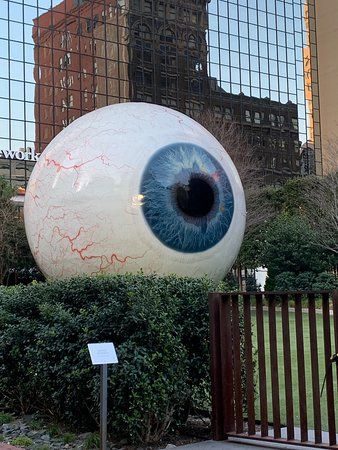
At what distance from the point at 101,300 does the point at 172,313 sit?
0.79m

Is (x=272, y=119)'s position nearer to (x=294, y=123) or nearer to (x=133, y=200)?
(x=294, y=123)

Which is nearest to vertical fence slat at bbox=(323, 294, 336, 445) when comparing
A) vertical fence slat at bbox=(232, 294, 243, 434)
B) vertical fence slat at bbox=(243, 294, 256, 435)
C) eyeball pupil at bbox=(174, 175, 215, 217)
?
vertical fence slat at bbox=(243, 294, 256, 435)

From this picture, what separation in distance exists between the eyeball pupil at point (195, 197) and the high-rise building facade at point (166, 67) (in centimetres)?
3756

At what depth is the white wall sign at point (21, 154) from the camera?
45.0 meters

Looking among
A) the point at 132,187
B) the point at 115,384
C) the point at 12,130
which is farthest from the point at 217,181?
the point at 12,130

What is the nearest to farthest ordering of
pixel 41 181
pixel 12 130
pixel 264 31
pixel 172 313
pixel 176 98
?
pixel 172 313 < pixel 41 181 < pixel 12 130 < pixel 176 98 < pixel 264 31

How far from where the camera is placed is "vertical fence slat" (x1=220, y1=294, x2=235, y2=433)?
23.1ft

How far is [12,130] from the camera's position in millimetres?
45344

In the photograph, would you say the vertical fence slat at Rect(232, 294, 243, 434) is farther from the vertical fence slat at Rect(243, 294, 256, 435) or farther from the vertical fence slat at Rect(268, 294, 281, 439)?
the vertical fence slat at Rect(268, 294, 281, 439)

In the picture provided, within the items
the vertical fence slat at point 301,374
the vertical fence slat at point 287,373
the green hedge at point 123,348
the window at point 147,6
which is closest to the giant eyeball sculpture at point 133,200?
the green hedge at point 123,348

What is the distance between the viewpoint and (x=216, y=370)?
23.4ft

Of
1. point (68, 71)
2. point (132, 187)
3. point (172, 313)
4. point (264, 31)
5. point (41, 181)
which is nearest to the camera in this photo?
point (172, 313)

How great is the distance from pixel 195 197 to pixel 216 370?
264 cm

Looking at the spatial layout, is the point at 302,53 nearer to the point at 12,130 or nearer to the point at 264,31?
the point at 264,31
